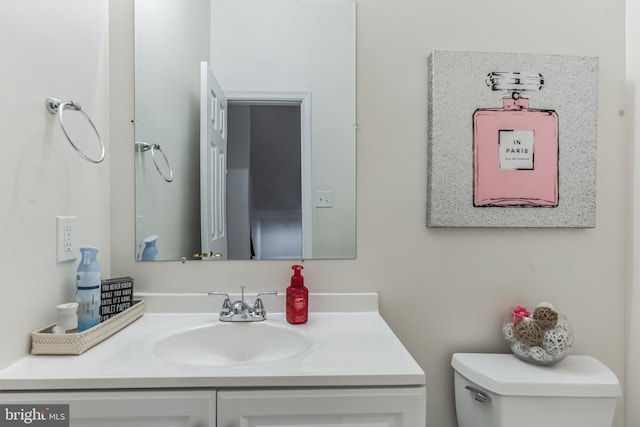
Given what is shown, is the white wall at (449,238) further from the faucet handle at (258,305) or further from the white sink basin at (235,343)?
the white sink basin at (235,343)

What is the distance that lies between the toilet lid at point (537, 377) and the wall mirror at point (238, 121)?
62 centimetres

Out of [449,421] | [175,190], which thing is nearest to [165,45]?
[175,190]

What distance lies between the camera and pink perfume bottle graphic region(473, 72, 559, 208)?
1220 millimetres

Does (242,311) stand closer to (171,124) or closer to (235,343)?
(235,343)

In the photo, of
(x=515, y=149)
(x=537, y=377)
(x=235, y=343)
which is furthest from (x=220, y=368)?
(x=515, y=149)

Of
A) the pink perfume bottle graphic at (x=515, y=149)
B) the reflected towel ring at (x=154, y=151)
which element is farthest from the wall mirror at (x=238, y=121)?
the pink perfume bottle graphic at (x=515, y=149)

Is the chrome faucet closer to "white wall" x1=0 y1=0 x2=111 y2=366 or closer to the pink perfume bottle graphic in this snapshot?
"white wall" x1=0 y1=0 x2=111 y2=366

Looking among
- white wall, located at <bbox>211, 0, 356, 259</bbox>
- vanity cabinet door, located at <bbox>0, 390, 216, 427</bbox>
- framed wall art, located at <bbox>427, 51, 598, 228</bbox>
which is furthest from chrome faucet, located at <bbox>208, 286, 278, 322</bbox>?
framed wall art, located at <bbox>427, 51, 598, 228</bbox>

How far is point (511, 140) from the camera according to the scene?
1.22 meters

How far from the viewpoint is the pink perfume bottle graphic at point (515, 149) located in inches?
48.0

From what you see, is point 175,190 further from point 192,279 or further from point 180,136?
point 192,279

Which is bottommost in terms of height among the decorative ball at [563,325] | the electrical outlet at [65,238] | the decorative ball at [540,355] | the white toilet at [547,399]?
the white toilet at [547,399]

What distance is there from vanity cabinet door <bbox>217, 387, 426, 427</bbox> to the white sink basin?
26cm

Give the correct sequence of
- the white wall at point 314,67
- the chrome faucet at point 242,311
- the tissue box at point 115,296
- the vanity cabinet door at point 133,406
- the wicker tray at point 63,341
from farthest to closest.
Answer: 1. the white wall at point 314,67
2. the chrome faucet at point 242,311
3. the tissue box at point 115,296
4. the wicker tray at point 63,341
5. the vanity cabinet door at point 133,406
